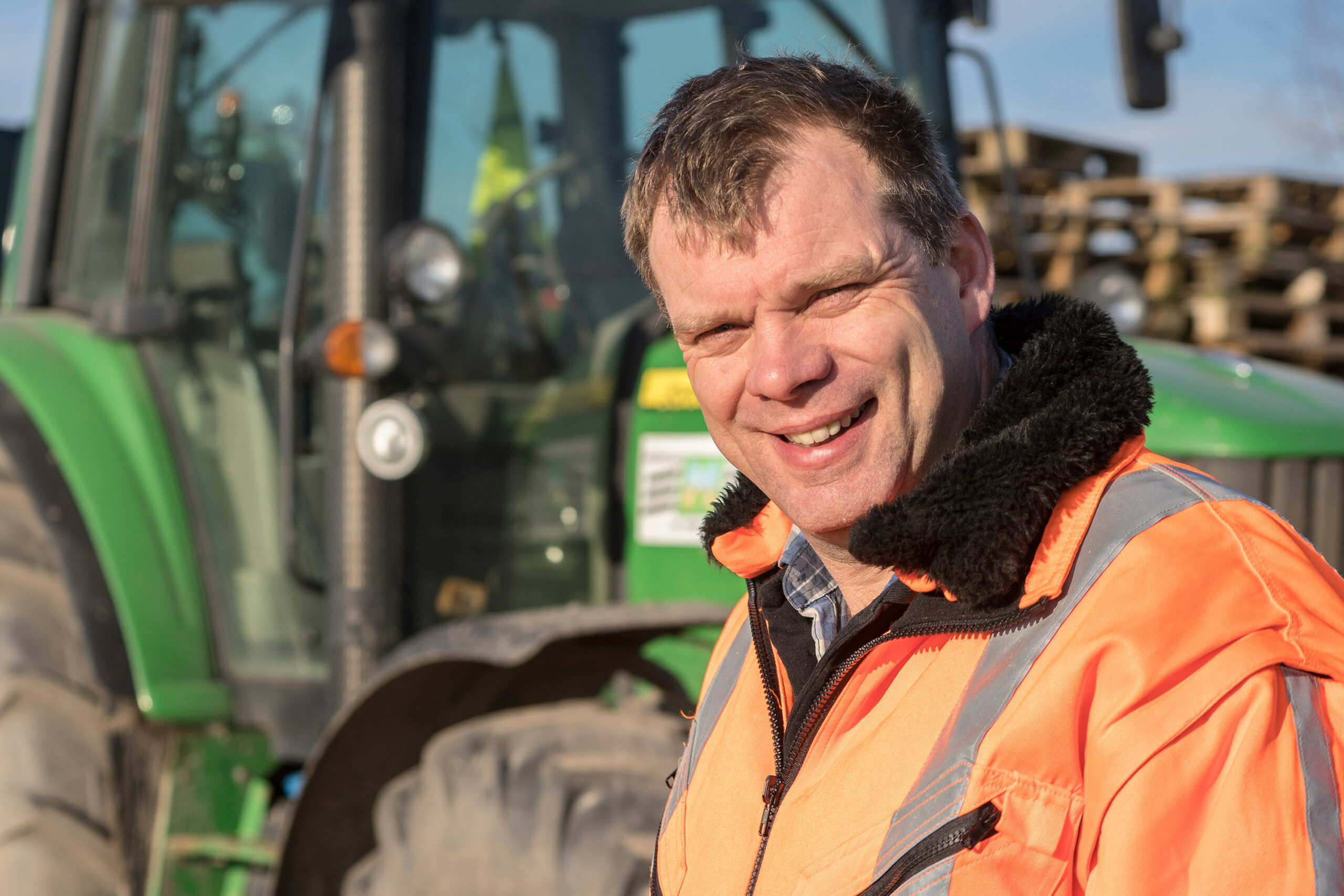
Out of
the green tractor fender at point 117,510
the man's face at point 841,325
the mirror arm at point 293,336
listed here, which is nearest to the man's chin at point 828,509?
the man's face at point 841,325

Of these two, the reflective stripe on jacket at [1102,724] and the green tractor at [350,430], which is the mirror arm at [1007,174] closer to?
the green tractor at [350,430]

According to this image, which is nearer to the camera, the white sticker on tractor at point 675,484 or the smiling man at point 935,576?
the smiling man at point 935,576

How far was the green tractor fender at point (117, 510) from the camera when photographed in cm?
276

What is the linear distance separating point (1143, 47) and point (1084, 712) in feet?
6.21

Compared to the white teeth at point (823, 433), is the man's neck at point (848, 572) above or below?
below

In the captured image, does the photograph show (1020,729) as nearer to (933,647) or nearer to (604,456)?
(933,647)

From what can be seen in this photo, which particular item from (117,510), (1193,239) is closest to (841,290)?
(117,510)

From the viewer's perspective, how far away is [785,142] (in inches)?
47.3

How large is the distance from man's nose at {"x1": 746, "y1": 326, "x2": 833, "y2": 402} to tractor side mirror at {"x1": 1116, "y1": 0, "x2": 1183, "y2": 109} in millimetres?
1550

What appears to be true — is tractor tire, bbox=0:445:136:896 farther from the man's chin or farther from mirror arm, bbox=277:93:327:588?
the man's chin

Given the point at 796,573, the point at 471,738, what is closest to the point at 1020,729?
the point at 796,573

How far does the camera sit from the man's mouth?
1.22m

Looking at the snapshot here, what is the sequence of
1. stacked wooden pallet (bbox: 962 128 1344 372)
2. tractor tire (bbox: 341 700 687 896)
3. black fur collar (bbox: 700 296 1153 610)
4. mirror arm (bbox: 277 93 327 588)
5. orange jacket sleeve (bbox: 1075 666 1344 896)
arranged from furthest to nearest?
stacked wooden pallet (bbox: 962 128 1344 372)
mirror arm (bbox: 277 93 327 588)
tractor tire (bbox: 341 700 687 896)
black fur collar (bbox: 700 296 1153 610)
orange jacket sleeve (bbox: 1075 666 1344 896)

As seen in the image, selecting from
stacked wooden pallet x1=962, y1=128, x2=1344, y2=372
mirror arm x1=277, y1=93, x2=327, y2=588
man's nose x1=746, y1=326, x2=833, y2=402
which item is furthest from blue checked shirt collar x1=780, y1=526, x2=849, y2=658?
stacked wooden pallet x1=962, y1=128, x2=1344, y2=372
